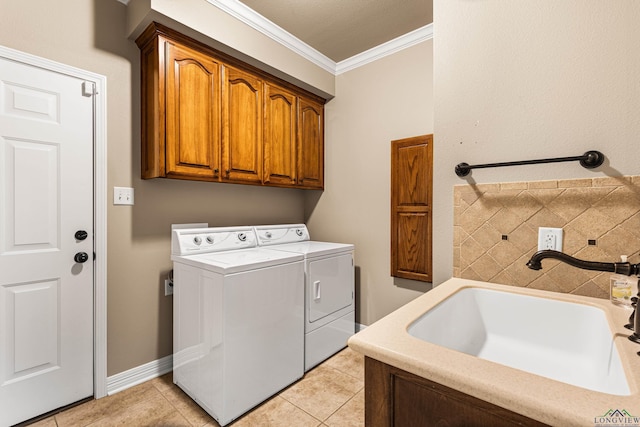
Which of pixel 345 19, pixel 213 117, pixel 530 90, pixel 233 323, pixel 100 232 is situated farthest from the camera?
pixel 345 19

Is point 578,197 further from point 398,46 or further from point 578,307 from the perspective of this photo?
point 398,46

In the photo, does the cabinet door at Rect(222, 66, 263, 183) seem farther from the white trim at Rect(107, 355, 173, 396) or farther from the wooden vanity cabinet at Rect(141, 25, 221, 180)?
the white trim at Rect(107, 355, 173, 396)

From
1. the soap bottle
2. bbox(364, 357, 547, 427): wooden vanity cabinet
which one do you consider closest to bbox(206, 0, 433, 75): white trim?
the soap bottle

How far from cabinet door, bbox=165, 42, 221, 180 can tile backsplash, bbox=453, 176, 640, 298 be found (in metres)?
1.58

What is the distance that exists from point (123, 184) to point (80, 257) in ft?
1.65

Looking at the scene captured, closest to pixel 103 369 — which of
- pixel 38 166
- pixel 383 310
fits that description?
pixel 38 166

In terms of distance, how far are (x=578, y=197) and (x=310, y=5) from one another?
1956 millimetres

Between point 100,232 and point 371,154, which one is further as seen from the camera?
point 371,154

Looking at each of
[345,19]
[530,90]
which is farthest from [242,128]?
[530,90]

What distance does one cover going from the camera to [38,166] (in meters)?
1.58

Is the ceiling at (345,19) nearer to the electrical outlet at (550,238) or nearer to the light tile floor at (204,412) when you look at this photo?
the electrical outlet at (550,238)

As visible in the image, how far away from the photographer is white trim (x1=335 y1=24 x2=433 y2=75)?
226 centimetres

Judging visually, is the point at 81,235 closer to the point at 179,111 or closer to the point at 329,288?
the point at 179,111

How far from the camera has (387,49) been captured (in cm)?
246
